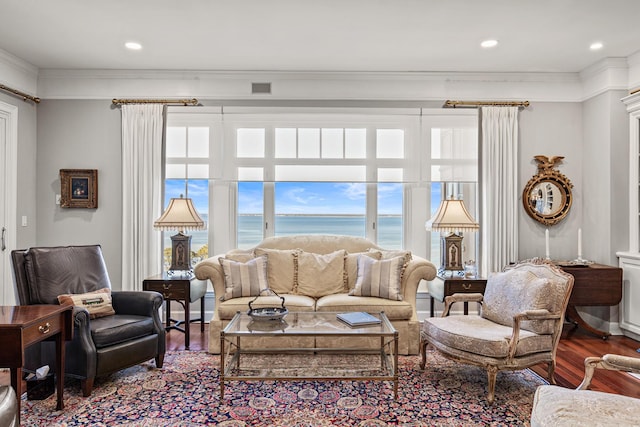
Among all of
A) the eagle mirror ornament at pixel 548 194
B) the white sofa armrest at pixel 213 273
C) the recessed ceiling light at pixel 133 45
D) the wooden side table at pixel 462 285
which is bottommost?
the wooden side table at pixel 462 285

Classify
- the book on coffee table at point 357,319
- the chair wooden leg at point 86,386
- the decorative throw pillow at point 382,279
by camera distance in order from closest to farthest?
the chair wooden leg at point 86,386 → the book on coffee table at point 357,319 → the decorative throw pillow at point 382,279

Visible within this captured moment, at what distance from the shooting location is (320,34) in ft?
11.8

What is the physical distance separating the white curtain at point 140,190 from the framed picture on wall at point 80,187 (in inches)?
13.9

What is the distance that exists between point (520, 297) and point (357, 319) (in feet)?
3.85

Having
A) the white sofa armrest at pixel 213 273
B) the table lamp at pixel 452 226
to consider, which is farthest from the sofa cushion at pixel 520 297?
the white sofa armrest at pixel 213 273

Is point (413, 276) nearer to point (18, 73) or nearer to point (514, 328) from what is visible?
point (514, 328)

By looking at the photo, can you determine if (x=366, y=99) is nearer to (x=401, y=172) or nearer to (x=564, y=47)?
(x=401, y=172)

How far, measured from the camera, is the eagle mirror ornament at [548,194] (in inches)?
180

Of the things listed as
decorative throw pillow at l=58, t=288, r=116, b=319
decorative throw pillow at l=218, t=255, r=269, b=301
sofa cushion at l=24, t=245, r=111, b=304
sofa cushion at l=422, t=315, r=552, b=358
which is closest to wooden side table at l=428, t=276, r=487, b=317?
sofa cushion at l=422, t=315, r=552, b=358

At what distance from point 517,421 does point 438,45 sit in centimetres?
306

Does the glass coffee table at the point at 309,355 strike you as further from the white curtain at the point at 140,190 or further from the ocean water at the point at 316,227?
the white curtain at the point at 140,190

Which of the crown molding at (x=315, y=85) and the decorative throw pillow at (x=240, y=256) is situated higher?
the crown molding at (x=315, y=85)

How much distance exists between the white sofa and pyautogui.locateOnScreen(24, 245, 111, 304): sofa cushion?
0.82 meters

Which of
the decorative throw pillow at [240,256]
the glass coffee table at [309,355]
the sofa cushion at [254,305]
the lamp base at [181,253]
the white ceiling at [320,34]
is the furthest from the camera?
the lamp base at [181,253]
